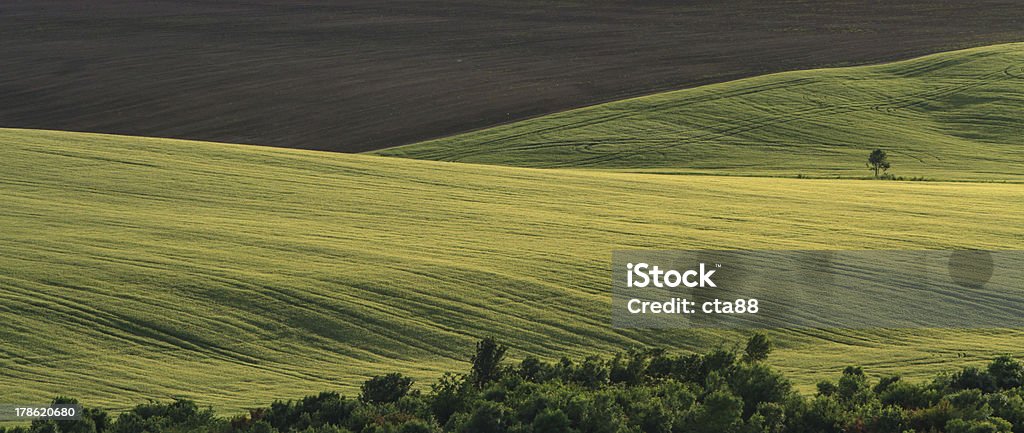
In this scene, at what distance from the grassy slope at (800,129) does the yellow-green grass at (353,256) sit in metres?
6.24

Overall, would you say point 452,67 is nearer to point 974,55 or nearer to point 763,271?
point 974,55

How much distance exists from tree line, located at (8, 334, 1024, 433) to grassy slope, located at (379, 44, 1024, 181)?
2648cm

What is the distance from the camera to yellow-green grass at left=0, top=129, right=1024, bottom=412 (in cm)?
1914

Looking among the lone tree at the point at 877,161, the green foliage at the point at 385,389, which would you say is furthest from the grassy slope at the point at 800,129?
the green foliage at the point at 385,389

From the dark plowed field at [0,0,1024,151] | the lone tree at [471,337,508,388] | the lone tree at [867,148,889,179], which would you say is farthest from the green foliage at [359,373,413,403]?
the dark plowed field at [0,0,1024,151]

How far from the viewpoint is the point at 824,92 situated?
56.3m

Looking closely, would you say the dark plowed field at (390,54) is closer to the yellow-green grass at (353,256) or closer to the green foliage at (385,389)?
the yellow-green grass at (353,256)

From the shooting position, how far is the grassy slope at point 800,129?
45.1m
